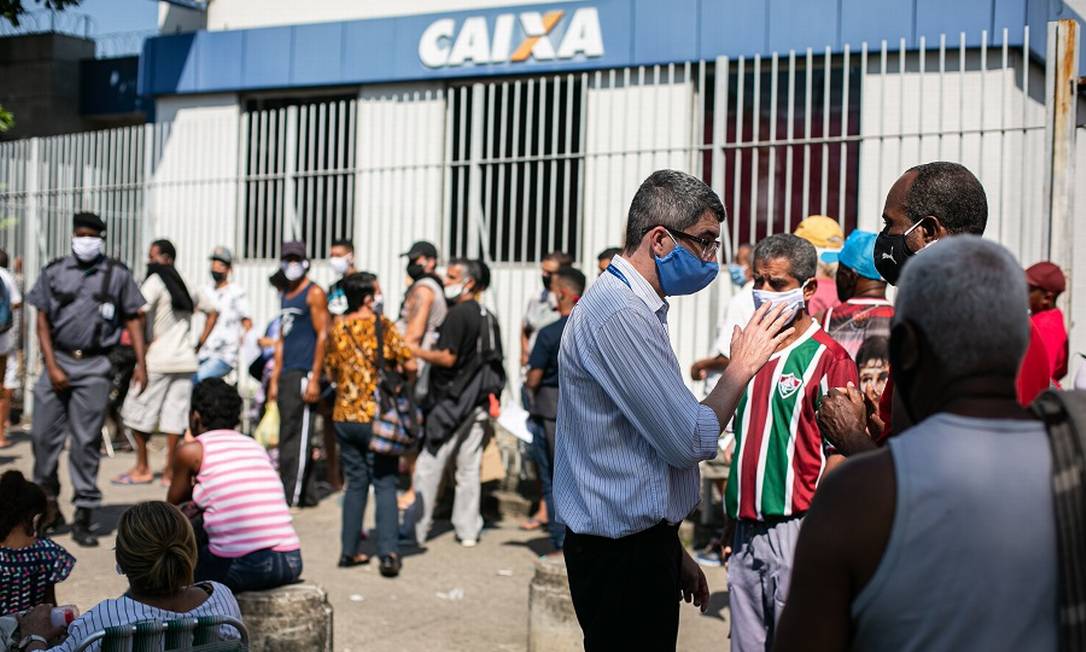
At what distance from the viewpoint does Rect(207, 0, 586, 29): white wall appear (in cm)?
1320

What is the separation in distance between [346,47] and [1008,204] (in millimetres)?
7771

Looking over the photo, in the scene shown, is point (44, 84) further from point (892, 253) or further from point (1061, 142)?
point (892, 253)

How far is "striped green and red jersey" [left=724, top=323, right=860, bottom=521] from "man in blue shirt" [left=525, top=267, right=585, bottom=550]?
10.5 ft

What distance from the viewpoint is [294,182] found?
12891 millimetres

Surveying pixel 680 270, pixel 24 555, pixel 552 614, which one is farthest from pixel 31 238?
pixel 680 270

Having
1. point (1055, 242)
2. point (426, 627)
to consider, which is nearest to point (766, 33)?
point (1055, 242)

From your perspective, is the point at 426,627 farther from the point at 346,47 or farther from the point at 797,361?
the point at 346,47

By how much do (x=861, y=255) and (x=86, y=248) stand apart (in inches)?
212

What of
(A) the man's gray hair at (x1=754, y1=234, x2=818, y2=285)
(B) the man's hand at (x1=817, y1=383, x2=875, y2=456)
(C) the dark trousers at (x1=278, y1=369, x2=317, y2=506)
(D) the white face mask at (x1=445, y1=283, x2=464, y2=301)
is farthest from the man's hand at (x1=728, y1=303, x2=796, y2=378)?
(C) the dark trousers at (x1=278, y1=369, x2=317, y2=506)

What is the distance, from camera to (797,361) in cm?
425

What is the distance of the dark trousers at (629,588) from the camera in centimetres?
332

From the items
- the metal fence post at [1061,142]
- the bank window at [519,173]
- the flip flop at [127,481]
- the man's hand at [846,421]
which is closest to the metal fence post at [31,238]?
the flip flop at [127,481]

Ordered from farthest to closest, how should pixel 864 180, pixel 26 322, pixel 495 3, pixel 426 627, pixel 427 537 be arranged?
pixel 26 322, pixel 495 3, pixel 864 180, pixel 427 537, pixel 426 627

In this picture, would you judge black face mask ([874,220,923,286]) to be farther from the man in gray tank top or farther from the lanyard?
the man in gray tank top
